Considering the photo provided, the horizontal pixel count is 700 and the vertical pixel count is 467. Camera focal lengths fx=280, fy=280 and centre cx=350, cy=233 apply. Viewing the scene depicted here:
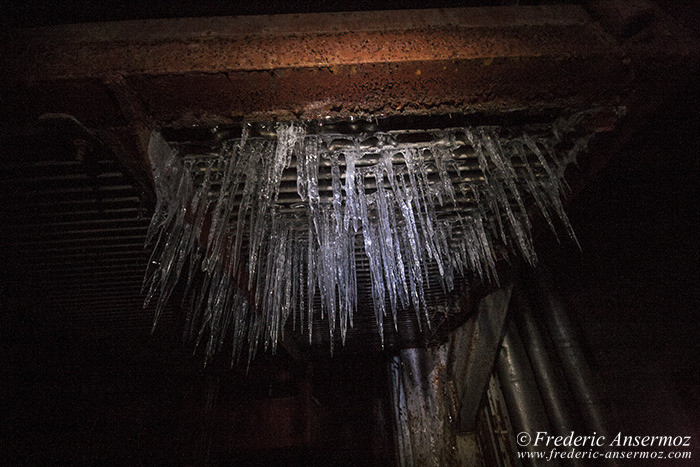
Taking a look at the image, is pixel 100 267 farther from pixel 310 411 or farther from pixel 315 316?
pixel 310 411

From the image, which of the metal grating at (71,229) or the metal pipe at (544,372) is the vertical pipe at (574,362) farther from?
the metal grating at (71,229)

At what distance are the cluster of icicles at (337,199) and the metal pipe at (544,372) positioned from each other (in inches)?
36.1

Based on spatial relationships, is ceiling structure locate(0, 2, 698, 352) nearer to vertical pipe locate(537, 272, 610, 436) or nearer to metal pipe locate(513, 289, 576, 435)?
vertical pipe locate(537, 272, 610, 436)

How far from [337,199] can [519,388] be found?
14.1 feet

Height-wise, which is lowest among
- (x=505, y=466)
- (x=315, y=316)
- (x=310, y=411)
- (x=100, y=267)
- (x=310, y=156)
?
(x=505, y=466)

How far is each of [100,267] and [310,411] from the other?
6.71 metres

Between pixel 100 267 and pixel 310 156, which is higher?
pixel 100 267

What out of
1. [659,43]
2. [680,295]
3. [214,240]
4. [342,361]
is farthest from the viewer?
[342,361]

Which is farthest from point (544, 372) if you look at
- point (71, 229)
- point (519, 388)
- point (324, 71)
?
point (71, 229)

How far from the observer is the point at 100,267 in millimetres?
3994

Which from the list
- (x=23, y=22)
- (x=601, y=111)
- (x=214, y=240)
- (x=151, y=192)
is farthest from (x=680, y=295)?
(x=23, y=22)

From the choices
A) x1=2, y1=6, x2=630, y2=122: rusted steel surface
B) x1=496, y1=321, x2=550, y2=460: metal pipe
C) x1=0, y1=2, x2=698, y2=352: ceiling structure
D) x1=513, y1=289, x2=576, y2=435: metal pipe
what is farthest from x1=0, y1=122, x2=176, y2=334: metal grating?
x1=496, y1=321, x2=550, y2=460: metal pipe

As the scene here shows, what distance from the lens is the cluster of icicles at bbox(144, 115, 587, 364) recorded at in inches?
92.4

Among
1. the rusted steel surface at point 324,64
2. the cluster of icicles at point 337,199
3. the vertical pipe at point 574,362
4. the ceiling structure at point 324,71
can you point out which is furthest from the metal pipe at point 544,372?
the rusted steel surface at point 324,64
